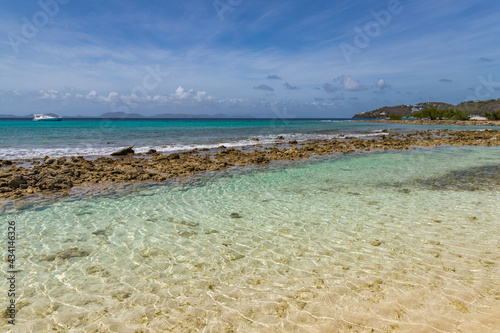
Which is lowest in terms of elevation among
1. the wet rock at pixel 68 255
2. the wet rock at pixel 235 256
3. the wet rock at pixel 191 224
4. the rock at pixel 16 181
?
the wet rock at pixel 235 256

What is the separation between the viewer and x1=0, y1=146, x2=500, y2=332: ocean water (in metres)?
4.25

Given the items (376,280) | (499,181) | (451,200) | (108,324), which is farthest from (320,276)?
(499,181)

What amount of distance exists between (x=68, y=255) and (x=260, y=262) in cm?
451

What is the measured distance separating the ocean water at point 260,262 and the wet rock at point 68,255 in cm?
2

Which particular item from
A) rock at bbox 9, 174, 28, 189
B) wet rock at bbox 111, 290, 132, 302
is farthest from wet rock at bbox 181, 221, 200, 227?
Result: rock at bbox 9, 174, 28, 189

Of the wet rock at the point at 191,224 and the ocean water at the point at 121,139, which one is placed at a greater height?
the ocean water at the point at 121,139

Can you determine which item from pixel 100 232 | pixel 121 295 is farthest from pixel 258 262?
pixel 100 232

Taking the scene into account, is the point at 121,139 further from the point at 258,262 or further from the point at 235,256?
the point at 258,262

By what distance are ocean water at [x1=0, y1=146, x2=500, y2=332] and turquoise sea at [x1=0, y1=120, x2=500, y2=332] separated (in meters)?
0.03

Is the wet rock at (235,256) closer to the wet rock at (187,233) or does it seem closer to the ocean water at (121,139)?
the wet rock at (187,233)

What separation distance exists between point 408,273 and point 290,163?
14.3 m

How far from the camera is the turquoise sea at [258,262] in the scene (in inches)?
168

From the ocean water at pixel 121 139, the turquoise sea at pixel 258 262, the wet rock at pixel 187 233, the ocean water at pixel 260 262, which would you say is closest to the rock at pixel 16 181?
the turquoise sea at pixel 258 262

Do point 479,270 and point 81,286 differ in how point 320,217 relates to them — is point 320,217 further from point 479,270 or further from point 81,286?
point 81,286
